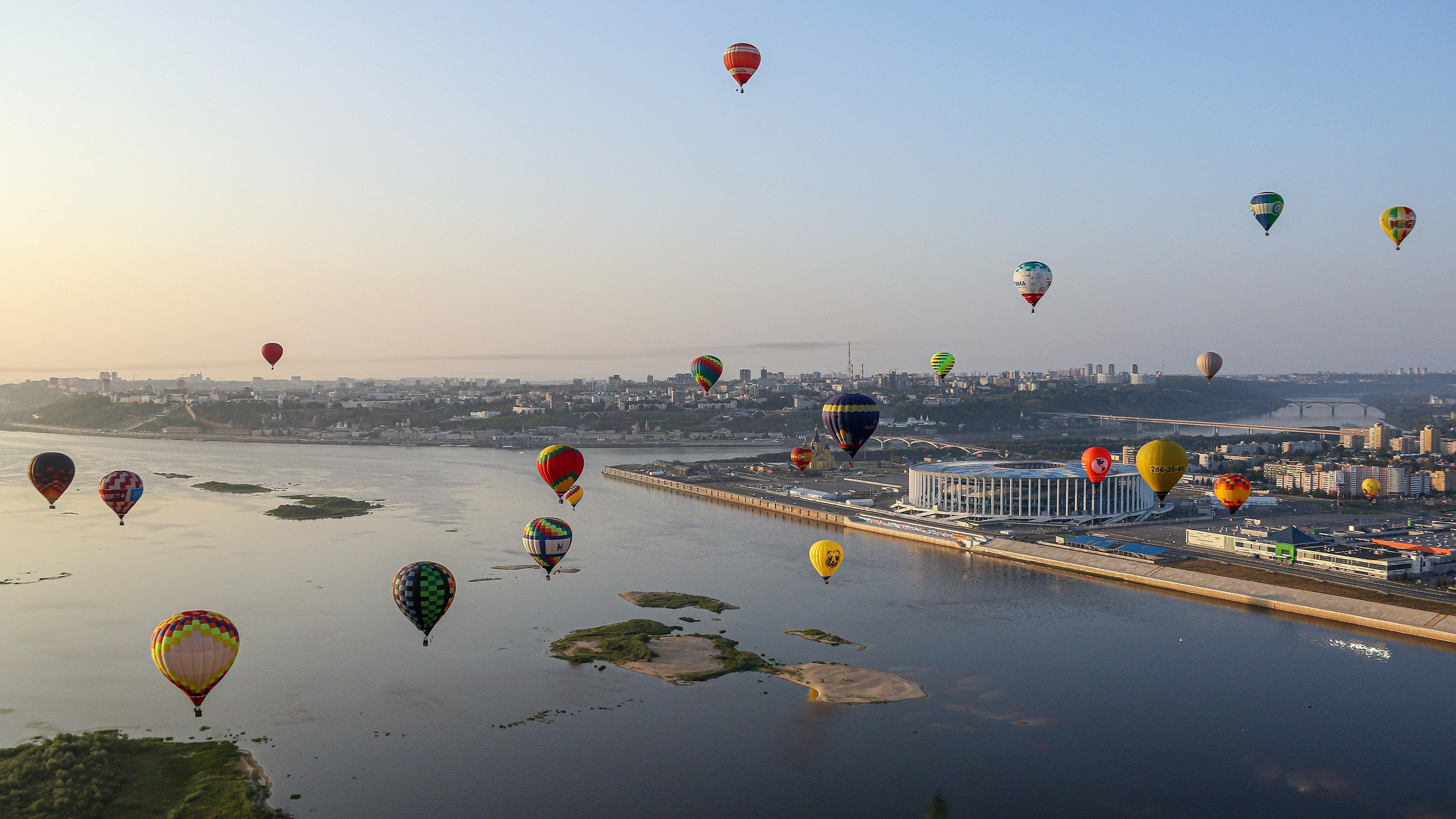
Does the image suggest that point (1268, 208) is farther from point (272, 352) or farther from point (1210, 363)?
point (272, 352)

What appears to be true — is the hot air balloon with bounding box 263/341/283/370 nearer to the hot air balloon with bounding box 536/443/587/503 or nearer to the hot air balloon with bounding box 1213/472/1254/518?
the hot air balloon with bounding box 536/443/587/503

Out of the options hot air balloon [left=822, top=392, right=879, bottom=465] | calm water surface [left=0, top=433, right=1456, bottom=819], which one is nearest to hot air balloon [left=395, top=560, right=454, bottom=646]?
calm water surface [left=0, top=433, right=1456, bottom=819]

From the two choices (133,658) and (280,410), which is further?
(280,410)

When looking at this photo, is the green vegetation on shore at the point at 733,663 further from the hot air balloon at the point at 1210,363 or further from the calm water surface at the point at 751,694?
the hot air balloon at the point at 1210,363

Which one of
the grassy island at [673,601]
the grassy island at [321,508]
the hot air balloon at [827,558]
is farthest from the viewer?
the grassy island at [321,508]

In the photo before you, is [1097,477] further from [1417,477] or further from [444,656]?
[444,656]

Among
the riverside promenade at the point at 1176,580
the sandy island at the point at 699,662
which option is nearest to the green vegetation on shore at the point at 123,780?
the sandy island at the point at 699,662

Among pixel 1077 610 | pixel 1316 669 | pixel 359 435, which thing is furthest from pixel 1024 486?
pixel 359 435
